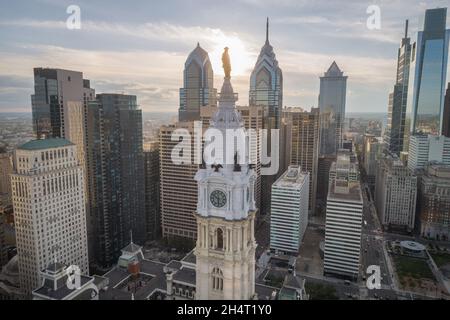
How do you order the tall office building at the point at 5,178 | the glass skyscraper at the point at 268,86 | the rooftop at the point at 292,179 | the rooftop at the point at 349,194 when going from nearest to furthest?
the rooftop at the point at 349,194
the tall office building at the point at 5,178
the rooftop at the point at 292,179
the glass skyscraper at the point at 268,86

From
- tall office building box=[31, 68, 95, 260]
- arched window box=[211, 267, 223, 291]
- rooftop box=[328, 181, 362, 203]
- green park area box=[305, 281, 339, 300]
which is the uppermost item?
tall office building box=[31, 68, 95, 260]

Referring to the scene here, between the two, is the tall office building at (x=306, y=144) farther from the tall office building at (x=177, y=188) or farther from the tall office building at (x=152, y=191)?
the tall office building at (x=152, y=191)

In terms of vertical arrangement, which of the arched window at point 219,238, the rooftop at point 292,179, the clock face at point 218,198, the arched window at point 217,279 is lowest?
the rooftop at point 292,179

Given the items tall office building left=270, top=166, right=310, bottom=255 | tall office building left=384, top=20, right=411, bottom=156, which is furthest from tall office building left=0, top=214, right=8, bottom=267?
tall office building left=384, top=20, right=411, bottom=156

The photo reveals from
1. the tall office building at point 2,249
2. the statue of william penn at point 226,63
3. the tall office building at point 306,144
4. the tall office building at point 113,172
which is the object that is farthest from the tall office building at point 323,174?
the statue of william penn at point 226,63

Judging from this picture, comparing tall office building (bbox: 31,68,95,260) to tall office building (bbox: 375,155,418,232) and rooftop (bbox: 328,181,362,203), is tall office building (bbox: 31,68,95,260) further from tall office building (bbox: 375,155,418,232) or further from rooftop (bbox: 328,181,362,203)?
tall office building (bbox: 375,155,418,232)

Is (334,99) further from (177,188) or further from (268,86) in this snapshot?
(177,188)
